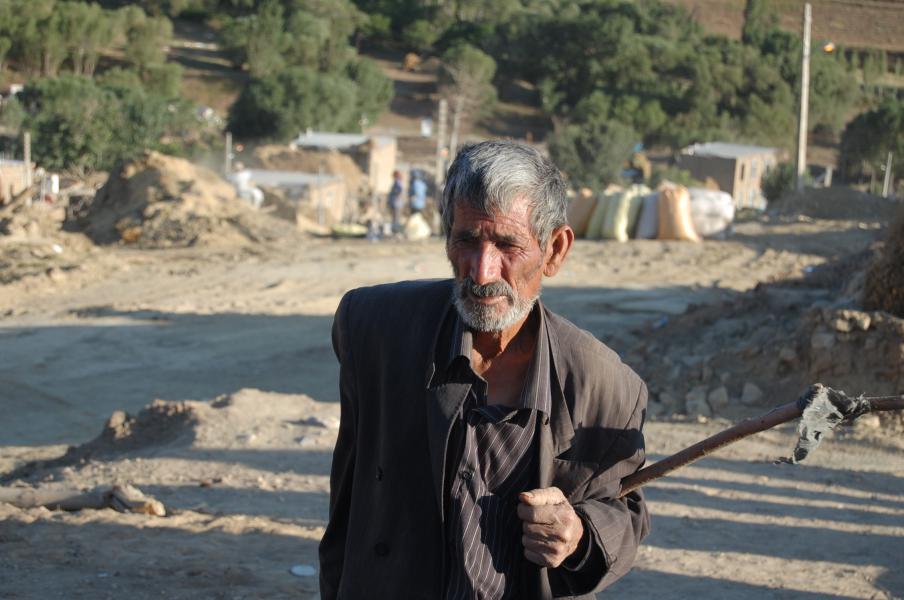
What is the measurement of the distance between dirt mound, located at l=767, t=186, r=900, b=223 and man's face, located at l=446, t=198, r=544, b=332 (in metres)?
17.9

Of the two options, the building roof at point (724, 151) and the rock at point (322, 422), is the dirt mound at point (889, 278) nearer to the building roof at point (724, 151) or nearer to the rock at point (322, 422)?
the rock at point (322, 422)

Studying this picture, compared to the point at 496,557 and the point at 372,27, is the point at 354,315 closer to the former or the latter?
the point at 496,557

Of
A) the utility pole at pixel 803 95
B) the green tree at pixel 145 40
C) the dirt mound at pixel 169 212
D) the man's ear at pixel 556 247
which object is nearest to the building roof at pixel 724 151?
the utility pole at pixel 803 95

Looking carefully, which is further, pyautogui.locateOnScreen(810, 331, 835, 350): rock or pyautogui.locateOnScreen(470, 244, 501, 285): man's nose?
pyautogui.locateOnScreen(810, 331, 835, 350): rock

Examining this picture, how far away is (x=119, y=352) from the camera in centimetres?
1044

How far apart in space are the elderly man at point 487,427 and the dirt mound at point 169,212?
14884mm

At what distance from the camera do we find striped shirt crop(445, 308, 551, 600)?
1873mm

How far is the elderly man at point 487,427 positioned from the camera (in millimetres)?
1881

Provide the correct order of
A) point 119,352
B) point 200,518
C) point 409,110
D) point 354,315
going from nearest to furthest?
point 354,315 → point 200,518 → point 119,352 → point 409,110

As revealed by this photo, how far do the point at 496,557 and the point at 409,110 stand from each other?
57.7 meters

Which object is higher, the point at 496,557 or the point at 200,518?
the point at 496,557

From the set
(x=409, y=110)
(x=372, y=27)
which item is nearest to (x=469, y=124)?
(x=409, y=110)

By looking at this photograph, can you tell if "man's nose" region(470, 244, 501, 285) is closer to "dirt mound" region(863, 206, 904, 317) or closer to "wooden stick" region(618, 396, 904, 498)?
"wooden stick" region(618, 396, 904, 498)

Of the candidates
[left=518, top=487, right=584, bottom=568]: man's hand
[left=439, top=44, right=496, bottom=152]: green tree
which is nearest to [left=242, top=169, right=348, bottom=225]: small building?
[left=518, top=487, right=584, bottom=568]: man's hand
